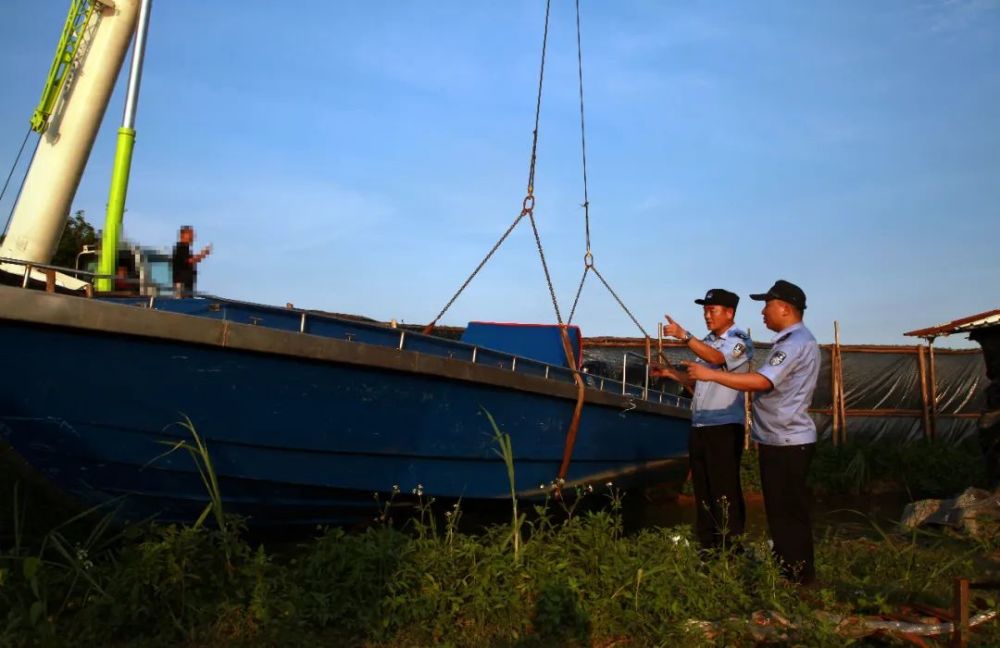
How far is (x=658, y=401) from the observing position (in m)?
8.02

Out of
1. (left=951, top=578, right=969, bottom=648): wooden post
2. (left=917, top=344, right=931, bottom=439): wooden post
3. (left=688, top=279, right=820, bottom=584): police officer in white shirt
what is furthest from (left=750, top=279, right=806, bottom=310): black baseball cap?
(left=917, top=344, right=931, bottom=439): wooden post

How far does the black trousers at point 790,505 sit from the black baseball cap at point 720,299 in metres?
1.02

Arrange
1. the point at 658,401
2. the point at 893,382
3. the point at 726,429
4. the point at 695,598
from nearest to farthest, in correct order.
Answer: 1. the point at 695,598
2. the point at 726,429
3. the point at 658,401
4. the point at 893,382

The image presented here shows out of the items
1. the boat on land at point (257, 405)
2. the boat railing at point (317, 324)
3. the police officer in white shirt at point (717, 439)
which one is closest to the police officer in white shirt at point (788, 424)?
the police officer in white shirt at point (717, 439)

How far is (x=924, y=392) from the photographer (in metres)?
12.6

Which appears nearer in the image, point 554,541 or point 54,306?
point 54,306

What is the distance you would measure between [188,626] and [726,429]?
3061mm

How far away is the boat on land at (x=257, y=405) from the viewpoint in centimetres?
410

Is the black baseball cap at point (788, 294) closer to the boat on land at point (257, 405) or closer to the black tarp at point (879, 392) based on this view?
the boat on land at point (257, 405)

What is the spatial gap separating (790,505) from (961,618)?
1.03 metres

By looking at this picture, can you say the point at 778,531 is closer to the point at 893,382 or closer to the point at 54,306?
the point at 54,306

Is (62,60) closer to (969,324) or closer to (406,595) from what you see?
(406,595)

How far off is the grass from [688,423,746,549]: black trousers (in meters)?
0.35

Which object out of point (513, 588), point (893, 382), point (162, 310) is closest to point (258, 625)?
point (513, 588)
